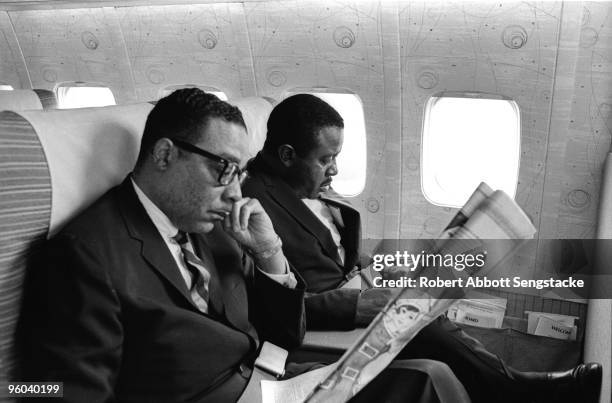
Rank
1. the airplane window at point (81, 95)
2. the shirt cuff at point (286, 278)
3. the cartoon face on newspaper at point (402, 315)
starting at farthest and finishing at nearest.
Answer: the airplane window at point (81, 95) < the shirt cuff at point (286, 278) < the cartoon face on newspaper at point (402, 315)

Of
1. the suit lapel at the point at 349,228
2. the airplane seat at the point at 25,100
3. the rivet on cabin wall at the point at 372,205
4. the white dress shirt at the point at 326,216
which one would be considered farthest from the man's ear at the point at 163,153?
the rivet on cabin wall at the point at 372,205

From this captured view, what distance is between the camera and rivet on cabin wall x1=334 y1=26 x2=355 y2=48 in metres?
3.88

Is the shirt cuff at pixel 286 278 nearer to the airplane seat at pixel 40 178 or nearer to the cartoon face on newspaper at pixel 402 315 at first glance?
the airplane seat at pixel 40 178

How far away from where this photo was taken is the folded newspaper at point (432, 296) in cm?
132

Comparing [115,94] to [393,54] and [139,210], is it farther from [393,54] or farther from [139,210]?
[139,210]

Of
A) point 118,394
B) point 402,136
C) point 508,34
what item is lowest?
point 118,394

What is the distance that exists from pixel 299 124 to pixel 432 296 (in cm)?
148

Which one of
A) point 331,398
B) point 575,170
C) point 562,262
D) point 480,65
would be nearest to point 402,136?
point 480,65

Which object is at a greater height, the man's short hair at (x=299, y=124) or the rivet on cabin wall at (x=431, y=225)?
the man's short hair at (x=299, y=124)

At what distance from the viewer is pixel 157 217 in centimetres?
183

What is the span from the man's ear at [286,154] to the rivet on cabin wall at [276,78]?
1.62 m

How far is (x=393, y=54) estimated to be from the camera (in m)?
3.80

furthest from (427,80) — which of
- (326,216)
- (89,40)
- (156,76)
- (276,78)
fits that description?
(89,40)

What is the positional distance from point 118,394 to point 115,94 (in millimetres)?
3836
